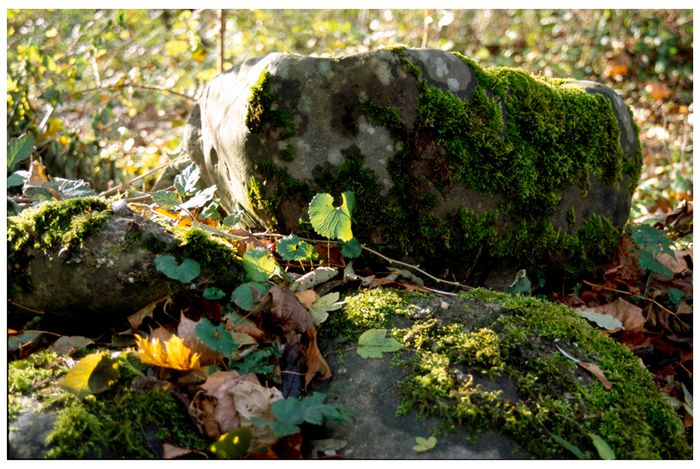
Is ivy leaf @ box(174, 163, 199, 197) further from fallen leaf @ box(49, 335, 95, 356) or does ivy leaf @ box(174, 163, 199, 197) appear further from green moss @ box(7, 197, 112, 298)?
fallen leaf @ box(49, 335, 95, 356)

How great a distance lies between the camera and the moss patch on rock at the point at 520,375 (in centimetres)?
211

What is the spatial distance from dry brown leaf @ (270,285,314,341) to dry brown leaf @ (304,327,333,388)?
0.10 metres

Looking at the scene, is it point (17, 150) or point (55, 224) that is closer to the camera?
point (55, 224)

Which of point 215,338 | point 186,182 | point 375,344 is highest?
point 186,182

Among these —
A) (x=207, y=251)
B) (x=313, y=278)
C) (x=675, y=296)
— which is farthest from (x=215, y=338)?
(x=675, y=296)

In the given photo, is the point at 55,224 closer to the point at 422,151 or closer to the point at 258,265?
the point at 258,265

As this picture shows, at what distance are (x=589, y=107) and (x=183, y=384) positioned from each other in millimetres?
2454

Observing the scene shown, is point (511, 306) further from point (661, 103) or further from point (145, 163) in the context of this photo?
point (661, 103)

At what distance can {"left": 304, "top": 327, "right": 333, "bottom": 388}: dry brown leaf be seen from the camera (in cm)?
232

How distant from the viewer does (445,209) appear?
3.12m

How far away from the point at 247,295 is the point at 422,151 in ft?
3.72

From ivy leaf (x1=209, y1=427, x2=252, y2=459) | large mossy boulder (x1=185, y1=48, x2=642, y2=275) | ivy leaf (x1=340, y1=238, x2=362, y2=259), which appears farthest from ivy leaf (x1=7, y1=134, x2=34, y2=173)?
ivy leaf (x1=209, y1=427, x2=252, y2=459)

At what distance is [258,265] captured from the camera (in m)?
2.62

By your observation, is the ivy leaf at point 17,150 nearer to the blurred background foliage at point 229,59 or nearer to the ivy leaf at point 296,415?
the blurred background foliage at point 229,59
